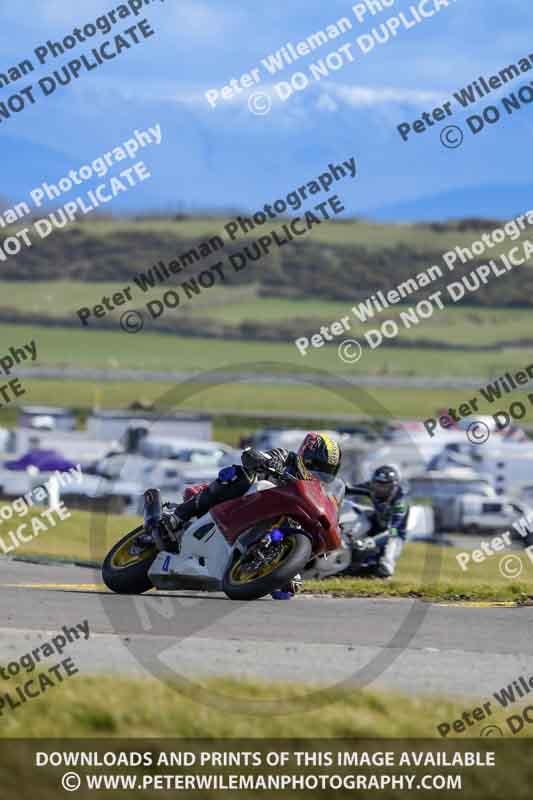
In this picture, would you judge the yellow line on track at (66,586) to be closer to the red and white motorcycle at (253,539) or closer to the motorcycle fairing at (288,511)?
the red and white motorcycle at (253,539)

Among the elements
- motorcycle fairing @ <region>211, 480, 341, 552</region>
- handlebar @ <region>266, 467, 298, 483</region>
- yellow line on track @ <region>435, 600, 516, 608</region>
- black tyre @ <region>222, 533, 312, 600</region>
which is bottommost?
yellow line on track @ <region>435, 600, 516, 608</region>

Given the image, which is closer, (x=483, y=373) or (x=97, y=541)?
(x=97, y=541)

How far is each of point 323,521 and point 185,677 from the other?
3.23 metres

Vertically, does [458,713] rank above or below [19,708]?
below

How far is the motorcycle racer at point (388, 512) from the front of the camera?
1639 cm

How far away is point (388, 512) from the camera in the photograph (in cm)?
1659

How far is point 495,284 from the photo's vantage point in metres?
146

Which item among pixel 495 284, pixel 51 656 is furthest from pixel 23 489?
pixel 495 284

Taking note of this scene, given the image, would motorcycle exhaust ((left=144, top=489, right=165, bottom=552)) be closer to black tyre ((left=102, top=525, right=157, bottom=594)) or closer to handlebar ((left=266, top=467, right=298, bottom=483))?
black tyre ((left=102, top=525, right=157, bottom=594))

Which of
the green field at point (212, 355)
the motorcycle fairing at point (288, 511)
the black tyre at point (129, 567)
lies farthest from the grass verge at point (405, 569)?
the green field at point (212, 355)

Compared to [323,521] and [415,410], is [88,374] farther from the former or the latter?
[323,521]

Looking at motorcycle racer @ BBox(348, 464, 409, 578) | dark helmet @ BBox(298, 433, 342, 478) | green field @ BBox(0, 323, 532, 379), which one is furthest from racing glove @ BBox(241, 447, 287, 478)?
green field @ BBox(0, 323, 532, 379)

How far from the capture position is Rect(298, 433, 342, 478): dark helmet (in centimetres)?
1162

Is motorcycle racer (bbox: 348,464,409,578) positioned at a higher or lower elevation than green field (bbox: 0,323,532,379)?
lower
